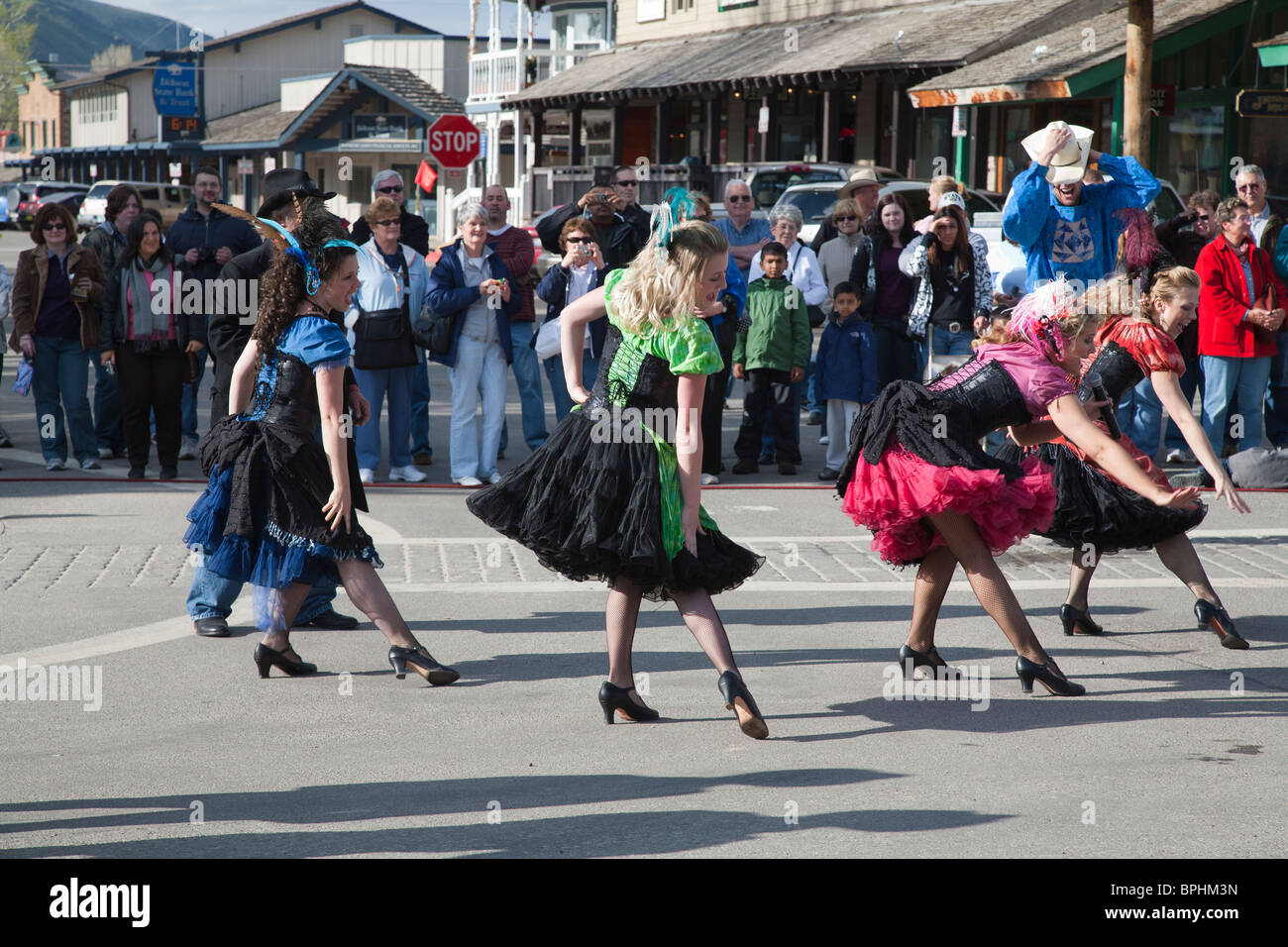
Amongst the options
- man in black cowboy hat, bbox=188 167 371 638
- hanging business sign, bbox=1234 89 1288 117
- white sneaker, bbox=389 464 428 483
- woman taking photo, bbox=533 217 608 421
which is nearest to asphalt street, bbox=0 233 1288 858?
man in black cowboy hat, bbox=188 167 371 638

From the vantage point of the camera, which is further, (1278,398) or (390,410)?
(1278,398)

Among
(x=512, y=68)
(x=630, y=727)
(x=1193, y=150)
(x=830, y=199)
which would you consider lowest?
(x=630, y=727)

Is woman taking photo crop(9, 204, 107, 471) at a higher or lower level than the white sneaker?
higher

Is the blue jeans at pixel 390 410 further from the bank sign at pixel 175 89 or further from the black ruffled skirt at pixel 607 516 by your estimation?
the bank sign at pixel 175 89

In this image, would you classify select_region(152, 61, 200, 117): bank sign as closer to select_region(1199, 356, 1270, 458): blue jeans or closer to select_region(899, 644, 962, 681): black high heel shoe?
select_region(1199, 356, 1270, 458): blue jeans

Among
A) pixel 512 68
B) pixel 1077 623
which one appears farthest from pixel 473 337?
pixel 512 68

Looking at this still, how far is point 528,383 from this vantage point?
38.8 feet

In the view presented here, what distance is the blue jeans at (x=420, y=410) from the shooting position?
40.4ft

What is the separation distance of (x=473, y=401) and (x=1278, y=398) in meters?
6.46

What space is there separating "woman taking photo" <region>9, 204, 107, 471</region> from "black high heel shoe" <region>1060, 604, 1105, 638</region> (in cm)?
767

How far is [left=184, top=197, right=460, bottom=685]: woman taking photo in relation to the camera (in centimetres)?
610

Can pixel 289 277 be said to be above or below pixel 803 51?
below

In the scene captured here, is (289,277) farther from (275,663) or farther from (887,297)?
(887,297)
